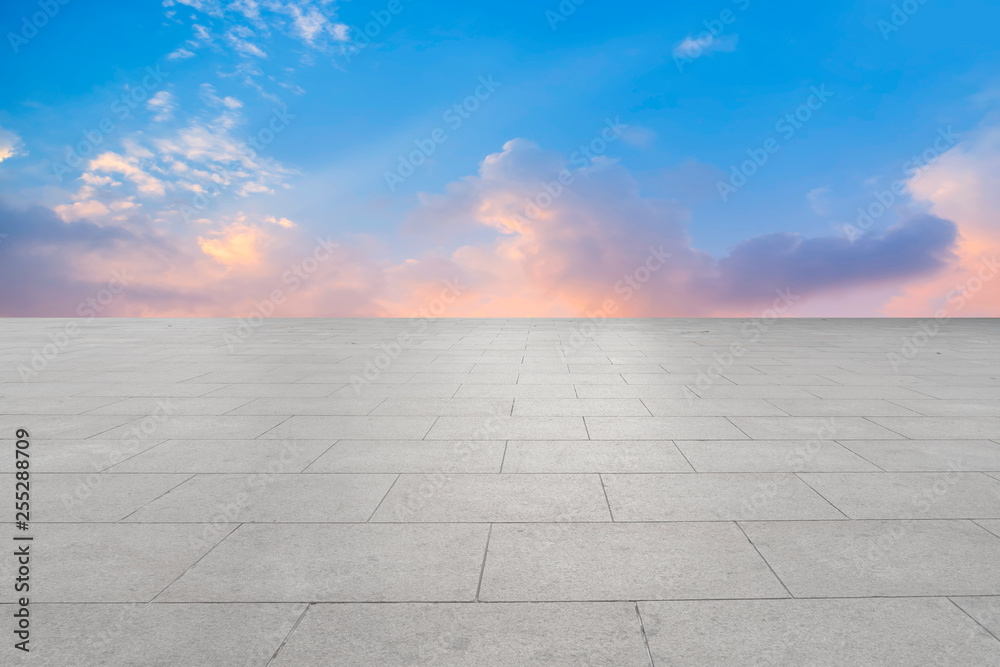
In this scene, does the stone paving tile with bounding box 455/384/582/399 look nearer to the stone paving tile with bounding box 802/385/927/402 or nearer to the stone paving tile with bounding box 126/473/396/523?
the stone paving tile with bounding box 126/473/396/523

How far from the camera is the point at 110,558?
3824 mm

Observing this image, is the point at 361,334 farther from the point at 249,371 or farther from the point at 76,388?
the point at 76,388

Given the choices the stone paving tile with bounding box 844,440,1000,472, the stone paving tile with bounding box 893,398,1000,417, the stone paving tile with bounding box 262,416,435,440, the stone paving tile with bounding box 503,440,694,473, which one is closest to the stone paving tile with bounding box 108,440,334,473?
the stone paving tile with bounding box 262,416,435,440

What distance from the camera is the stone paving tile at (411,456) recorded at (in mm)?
5586

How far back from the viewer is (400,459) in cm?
587

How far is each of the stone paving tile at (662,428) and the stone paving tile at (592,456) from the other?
0.82 ft

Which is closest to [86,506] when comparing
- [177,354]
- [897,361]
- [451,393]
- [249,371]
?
[451,393]

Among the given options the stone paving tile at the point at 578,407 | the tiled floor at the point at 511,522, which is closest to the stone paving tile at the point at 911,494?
the tiled floor at the point at 511,522

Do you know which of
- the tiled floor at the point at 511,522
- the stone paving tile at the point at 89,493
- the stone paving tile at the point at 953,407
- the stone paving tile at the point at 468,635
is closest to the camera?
the stone paving tile at the point at 468,635

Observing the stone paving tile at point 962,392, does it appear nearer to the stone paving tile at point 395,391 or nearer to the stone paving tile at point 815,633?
the stone paving tile at point 815,633

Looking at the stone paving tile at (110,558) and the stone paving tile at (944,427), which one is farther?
A: the stone paving tile at (944,427)

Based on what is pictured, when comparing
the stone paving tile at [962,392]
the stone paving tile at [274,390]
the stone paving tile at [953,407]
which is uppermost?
the stone paving tile at [962,392]

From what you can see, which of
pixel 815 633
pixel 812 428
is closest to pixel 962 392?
pixel 812 428

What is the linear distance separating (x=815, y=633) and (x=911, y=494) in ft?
8.88
